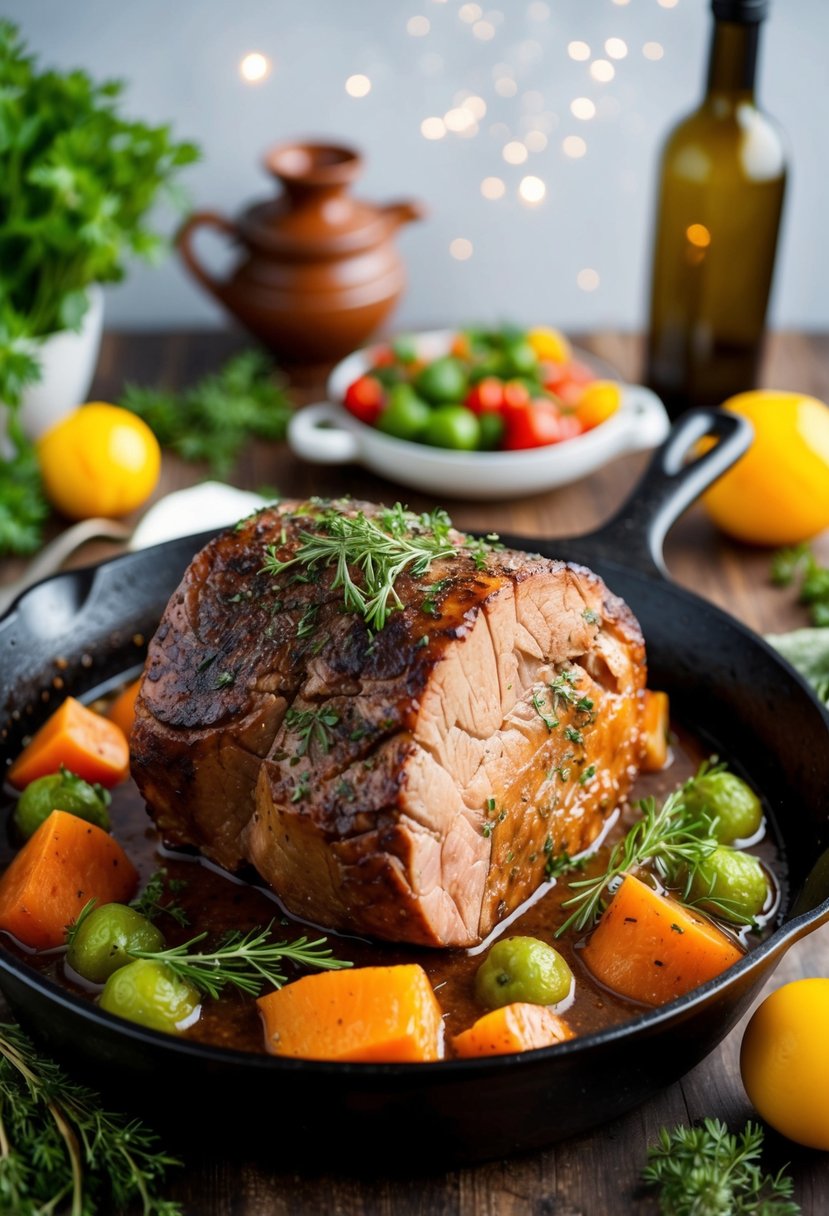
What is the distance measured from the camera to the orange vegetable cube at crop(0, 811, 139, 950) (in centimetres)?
253

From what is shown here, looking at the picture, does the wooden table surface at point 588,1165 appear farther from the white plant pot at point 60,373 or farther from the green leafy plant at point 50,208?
the white plant pot at point 60,373

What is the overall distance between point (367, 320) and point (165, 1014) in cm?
333

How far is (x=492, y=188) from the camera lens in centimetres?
548

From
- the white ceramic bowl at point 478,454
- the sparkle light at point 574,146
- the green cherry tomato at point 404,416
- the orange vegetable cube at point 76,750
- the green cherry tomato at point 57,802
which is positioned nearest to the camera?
the green cherry tomato at point 57,802

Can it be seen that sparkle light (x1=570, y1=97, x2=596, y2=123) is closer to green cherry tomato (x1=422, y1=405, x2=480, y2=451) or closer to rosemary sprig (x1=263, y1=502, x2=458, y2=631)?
green cherry tomato (x1=422, y1=405, x2=480, y2=451)

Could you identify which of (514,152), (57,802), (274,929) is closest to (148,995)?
(274,929)

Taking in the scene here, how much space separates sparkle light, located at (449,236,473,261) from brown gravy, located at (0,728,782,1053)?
3.19 meters

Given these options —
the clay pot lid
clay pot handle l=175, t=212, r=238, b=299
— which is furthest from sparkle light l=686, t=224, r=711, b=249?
clay pot handle l=175, t=212, r=238, b=299

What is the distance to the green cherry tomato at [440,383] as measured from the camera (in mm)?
4477

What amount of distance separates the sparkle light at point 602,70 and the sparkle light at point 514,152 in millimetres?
391

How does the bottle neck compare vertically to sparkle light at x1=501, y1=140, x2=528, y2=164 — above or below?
above

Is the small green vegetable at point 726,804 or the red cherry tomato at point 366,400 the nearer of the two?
the small green vegetable at point 726,804

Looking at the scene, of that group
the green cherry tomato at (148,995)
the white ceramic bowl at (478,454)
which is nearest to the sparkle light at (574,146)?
the white ceramic bowl at (478,454)

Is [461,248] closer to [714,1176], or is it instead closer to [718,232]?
[718,232]
